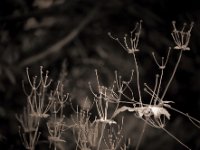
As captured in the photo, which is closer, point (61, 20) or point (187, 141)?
point (187, 141)

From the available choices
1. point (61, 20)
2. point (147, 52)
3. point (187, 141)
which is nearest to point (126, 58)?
point (147, 52)

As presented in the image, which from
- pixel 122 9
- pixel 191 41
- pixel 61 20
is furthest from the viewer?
pixel 61 20

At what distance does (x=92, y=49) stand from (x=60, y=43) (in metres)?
0.73

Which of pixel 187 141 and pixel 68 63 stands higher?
pixel 68 63

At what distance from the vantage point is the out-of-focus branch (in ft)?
14.3

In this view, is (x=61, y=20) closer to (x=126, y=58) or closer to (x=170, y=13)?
(x=126, y=58)

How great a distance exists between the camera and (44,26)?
15.9 feet

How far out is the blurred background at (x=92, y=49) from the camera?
14.5 feet

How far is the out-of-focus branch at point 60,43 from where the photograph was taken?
171 inches

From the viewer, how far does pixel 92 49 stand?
201 inches

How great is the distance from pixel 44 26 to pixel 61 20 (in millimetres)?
344

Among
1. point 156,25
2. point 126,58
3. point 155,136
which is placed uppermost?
point 156,25

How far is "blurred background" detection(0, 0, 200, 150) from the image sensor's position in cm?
443

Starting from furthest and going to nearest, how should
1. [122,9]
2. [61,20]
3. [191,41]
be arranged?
[61,20] < [122,9] < [191,41]
